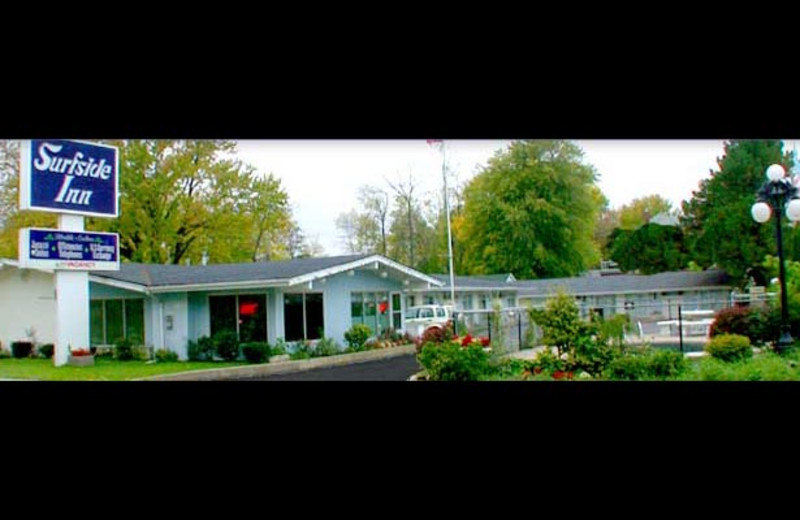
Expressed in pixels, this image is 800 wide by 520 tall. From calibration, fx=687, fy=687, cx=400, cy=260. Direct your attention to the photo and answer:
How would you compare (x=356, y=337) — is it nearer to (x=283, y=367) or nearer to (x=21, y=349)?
(x=283, y=367)

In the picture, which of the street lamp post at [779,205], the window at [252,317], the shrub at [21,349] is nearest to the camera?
the street lamp post at [779,205]

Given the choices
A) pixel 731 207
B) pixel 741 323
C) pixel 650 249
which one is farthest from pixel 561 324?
pixel 650 249

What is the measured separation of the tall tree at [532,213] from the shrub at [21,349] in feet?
29.5

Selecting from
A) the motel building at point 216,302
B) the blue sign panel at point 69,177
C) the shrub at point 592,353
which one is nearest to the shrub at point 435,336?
the shrub at point 592,353

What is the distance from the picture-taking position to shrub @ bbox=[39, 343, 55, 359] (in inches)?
443

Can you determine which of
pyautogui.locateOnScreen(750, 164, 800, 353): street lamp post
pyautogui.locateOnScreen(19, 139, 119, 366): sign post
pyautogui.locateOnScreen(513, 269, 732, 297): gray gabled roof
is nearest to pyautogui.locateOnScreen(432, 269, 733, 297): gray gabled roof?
pyautogui.locateOnScreen(513, 269, 732, 297): gray gabled roof

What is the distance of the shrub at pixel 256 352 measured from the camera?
10.4 meters

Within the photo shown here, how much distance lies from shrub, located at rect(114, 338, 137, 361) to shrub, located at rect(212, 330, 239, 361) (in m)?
1.33

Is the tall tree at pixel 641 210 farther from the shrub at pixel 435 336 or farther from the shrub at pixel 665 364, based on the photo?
the shrub at pixel 665 364
